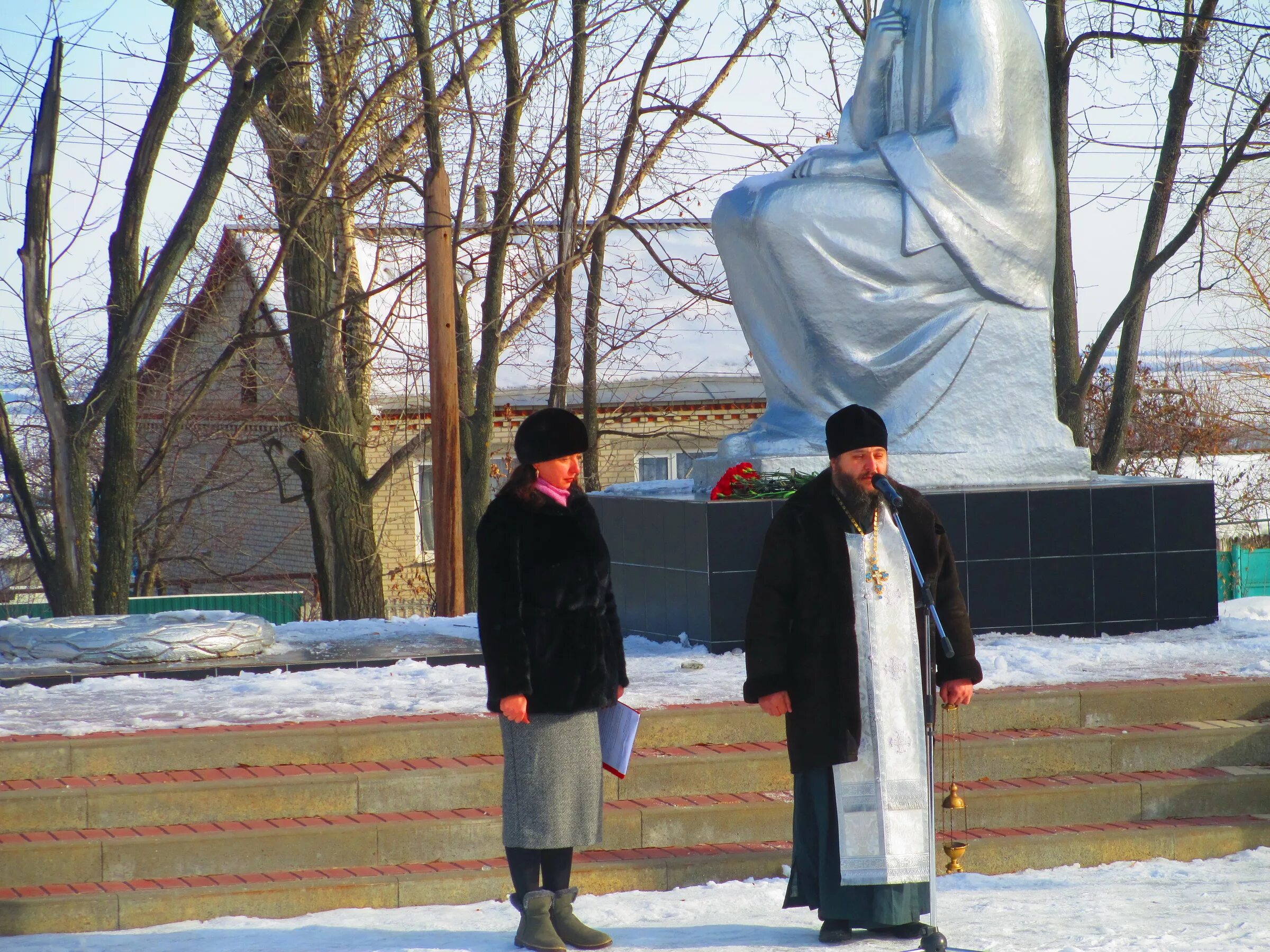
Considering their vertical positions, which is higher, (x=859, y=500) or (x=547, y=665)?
(x=859, y=500)

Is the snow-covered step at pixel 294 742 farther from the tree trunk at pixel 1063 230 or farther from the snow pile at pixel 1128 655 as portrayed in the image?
the tree trunk at pixel 1063 230

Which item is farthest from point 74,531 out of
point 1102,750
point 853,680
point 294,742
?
point 853,680

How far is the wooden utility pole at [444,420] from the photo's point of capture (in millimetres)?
12164

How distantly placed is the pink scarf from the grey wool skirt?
61cm

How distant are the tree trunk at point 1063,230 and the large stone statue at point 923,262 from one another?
21.3ft

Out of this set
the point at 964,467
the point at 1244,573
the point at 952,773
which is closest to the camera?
the point at 952,773

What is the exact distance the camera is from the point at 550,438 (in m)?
4.41

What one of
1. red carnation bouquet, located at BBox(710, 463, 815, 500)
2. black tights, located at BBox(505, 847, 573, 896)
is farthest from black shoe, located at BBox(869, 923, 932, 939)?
red carnation bouquet, located at BBox(710, 463, 815, 500)

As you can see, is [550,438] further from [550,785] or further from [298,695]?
[298,695]

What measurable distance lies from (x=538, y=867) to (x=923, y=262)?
470cm

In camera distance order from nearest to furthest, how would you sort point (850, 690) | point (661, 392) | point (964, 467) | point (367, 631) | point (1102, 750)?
point (850, 690)
point (1102, 750)
point (964, 467)
point (367, 631)
point (661, 392)

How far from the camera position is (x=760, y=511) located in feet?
24.8

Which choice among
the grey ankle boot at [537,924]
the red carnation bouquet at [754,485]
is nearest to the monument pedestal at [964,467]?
the red carnation bouquet at [754,485]

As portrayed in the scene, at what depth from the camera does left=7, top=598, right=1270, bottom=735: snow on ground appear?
615 centimetres
